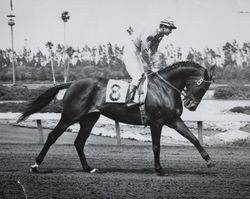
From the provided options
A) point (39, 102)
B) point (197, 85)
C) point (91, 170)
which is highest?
point (197, 85)

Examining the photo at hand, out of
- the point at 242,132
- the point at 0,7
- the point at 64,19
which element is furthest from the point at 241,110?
the point at 0,7

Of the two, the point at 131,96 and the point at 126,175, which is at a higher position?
the point at 131,96

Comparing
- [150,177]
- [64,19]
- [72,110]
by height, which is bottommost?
[150,177]

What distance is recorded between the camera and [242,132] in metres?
9.46

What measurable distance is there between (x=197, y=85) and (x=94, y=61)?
7.18m

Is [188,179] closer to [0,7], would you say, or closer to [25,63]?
[0,7]

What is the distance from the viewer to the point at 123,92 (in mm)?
6156

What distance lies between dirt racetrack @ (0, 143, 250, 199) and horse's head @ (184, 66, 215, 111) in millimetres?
981

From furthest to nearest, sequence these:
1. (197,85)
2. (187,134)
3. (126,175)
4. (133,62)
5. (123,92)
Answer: (133,62) < (123,92) < (197,85) < (187,134) < (126,175)

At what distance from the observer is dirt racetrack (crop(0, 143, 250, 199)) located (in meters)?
4.53

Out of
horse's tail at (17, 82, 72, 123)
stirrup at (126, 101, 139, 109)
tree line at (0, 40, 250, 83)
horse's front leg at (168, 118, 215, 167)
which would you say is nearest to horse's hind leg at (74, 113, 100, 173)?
stirrup at (126, 101, 139, 109)

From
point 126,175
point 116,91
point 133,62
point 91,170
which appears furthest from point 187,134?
point 91,170

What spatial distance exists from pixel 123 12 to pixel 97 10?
487mm

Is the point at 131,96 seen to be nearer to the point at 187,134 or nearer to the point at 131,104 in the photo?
the point at 131,104
